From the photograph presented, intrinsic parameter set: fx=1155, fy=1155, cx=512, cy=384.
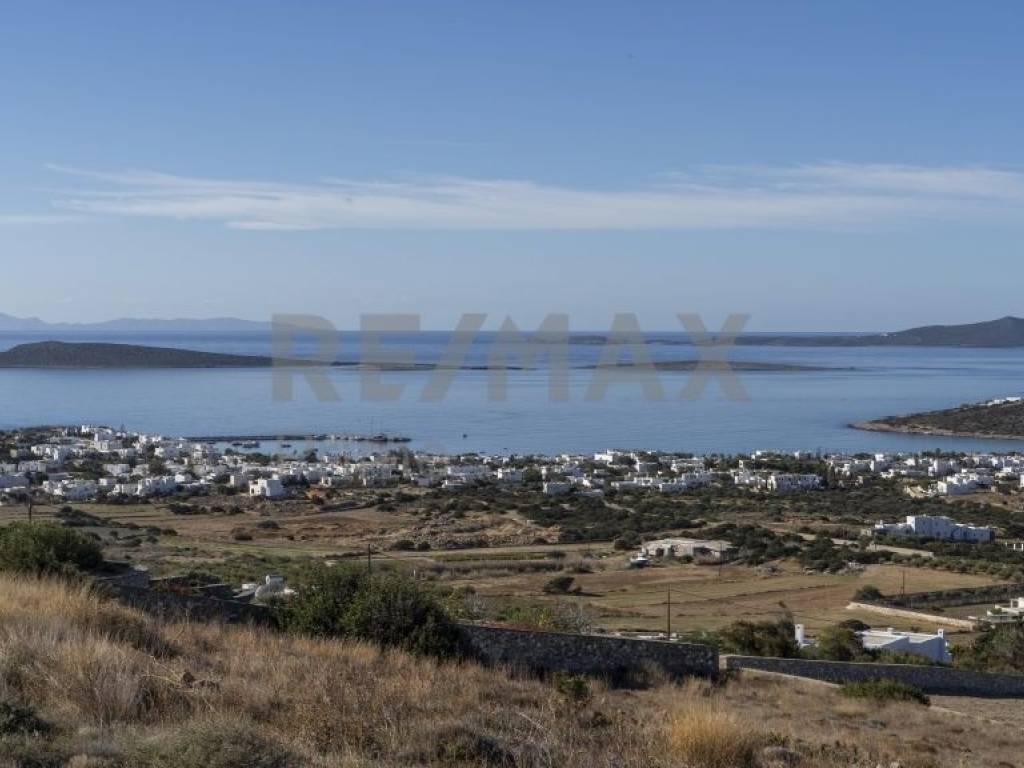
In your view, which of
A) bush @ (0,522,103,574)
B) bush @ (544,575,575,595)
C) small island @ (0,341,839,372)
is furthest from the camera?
small island @ (0,341,839,372)

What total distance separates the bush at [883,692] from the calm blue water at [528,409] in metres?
42.1

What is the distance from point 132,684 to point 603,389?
7939 centimetres

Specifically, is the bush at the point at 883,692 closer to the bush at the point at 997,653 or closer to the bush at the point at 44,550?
the bush at the point at 997,653

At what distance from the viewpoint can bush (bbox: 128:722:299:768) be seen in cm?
394

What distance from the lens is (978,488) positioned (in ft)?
134

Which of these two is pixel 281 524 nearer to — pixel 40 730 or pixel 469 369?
pixel 40 730

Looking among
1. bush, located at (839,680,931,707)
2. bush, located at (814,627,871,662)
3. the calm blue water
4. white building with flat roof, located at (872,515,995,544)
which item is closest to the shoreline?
the calm blue water

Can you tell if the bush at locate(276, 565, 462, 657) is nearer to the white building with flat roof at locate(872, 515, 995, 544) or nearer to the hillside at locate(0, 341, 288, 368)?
the white building with flat roof at locate(872, 515, 995, 544)

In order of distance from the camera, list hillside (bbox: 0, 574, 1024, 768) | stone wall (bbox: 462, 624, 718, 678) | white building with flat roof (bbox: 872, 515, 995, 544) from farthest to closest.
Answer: white building with flat roof (bbox: 872, 515, 995, 544), stone wall (bbox: 462, 624, 718, 678), hillside (bbox: 0, 574, 1024, 768)

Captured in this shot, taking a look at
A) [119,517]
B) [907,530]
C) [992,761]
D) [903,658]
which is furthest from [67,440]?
[992,761]

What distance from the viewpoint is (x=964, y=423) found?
214ft

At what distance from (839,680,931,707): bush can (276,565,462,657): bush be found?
4.04 m

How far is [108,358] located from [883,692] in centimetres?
11239

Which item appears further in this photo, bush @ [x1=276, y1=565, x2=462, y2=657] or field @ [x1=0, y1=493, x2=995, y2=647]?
field @ [x1=0, y1=493, x2=995, y2=647]
